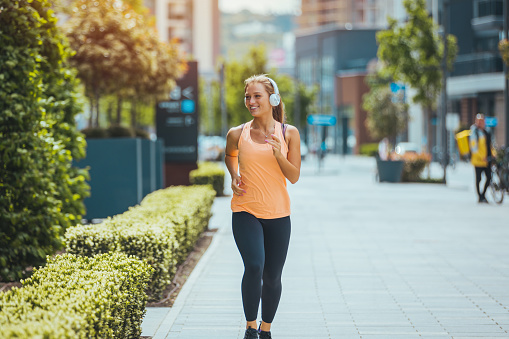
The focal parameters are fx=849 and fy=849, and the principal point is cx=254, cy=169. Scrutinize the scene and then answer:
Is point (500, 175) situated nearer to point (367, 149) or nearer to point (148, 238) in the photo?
point (148, 238)

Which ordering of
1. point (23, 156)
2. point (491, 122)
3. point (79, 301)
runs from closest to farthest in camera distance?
point (79, 301) < point (23, 156) < point (491, 122)

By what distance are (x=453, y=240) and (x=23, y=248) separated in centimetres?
650

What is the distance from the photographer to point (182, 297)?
7418 millimetres

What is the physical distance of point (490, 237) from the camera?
12.2 metres

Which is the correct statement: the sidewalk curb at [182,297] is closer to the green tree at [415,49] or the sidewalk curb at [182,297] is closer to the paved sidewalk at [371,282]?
the paved sidewalk at [371,282]

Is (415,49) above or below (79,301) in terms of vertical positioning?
above

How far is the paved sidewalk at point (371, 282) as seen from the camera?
6.25 meters

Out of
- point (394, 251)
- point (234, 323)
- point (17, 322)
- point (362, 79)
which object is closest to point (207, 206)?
point (394, 251)

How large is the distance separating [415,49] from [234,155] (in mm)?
28033

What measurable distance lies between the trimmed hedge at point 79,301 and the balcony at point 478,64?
40964mm

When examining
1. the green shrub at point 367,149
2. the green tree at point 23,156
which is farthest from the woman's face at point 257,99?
the green shrub at point 367,149

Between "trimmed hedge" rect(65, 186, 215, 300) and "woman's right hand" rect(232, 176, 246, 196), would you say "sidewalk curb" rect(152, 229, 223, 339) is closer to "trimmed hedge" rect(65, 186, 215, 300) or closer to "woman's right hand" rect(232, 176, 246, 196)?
"trimmed hedge" rect(65, 186, 215, 300)

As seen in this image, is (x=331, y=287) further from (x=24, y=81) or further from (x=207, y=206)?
(x=207, y=206)

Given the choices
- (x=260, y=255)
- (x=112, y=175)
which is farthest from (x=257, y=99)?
(x=112, y=175)
